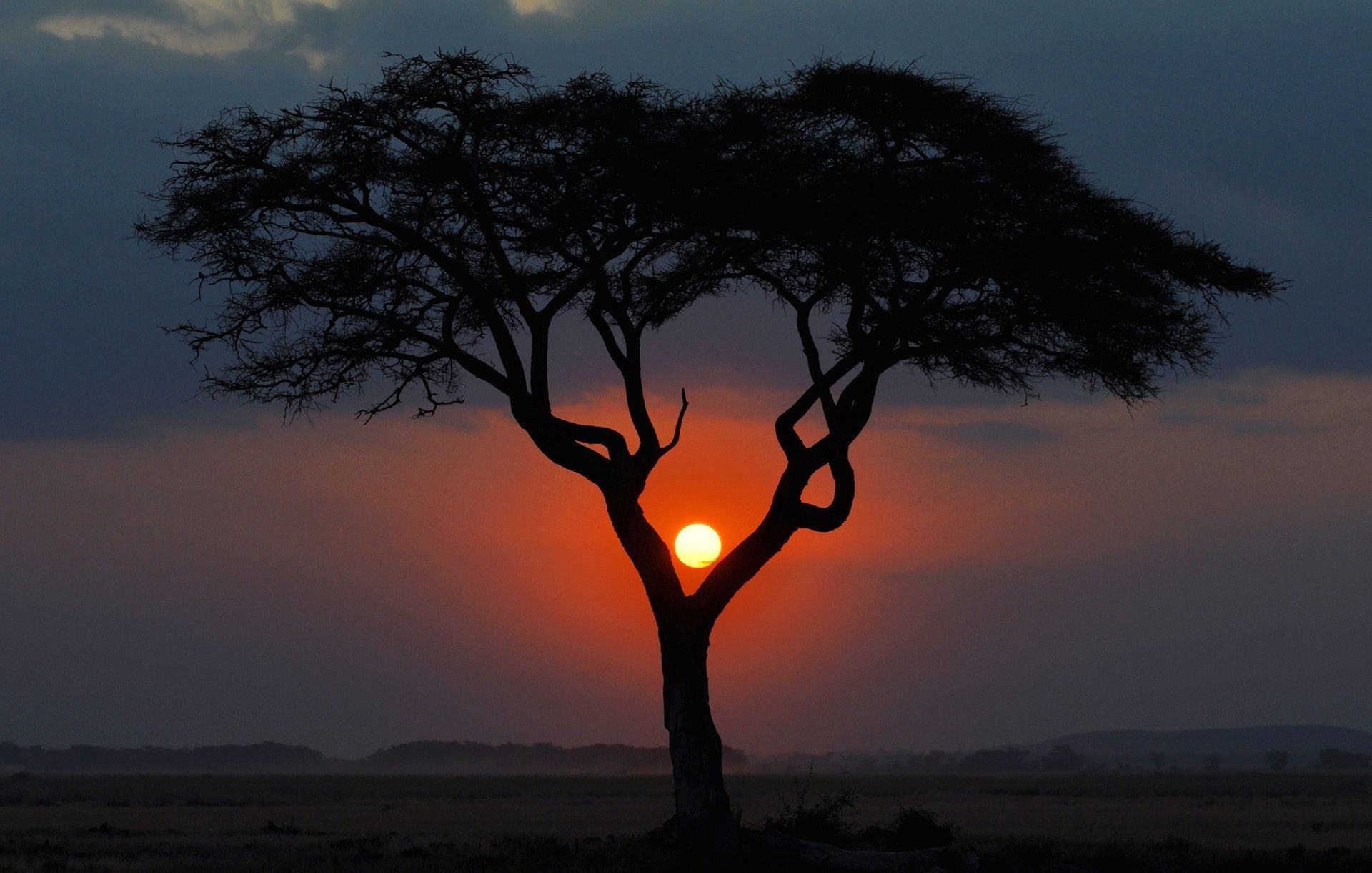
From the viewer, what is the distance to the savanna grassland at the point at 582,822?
20641 mm

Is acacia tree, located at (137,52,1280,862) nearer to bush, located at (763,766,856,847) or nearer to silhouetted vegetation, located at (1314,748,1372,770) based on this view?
bush, located at (763,766,856,847)

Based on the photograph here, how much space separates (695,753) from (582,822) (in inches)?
920

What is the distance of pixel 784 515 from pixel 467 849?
311 inches

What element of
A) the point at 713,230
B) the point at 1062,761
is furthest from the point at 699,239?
the point at 1062,761

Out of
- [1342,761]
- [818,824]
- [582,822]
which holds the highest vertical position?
[818,824]

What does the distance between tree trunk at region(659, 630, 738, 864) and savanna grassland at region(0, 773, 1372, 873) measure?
0.73 metres

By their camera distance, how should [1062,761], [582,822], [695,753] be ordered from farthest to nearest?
1. [1062,761]
2. [582,822]
3. [695,753]

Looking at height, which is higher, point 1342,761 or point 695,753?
point 695,753

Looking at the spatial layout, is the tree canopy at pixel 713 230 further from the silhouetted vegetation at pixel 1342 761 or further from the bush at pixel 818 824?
the silhouetted vegetation at pixel 1342 761

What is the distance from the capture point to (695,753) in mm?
18797

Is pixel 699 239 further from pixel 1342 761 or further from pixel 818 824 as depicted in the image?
pixel 1342 761

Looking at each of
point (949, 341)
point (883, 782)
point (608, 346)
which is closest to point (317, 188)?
point (608, 346)

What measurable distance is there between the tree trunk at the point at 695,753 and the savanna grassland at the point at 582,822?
2.40 feet

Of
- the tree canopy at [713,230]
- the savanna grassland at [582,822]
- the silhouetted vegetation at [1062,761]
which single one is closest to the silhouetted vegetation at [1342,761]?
the silhouetted vegetation at [1062,761]
